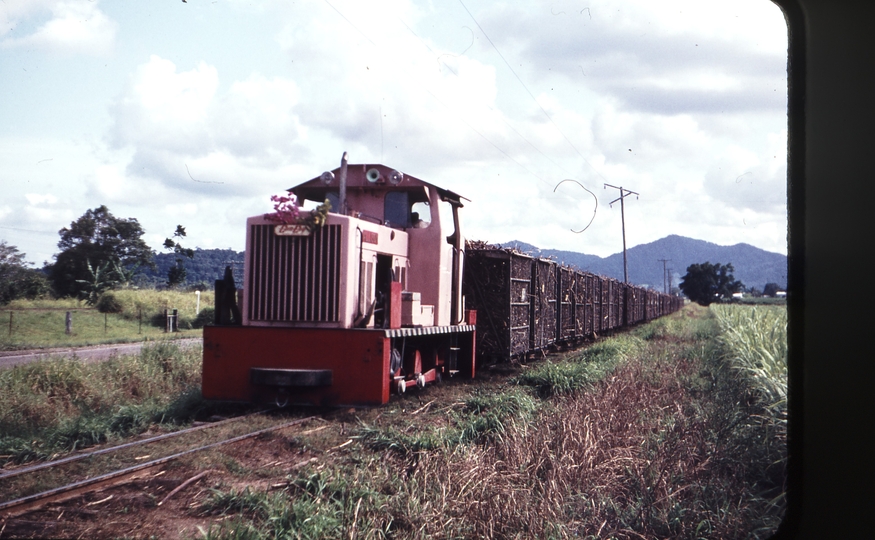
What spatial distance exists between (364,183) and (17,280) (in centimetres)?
2578

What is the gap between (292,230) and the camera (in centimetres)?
734

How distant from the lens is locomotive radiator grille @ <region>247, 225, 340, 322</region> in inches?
287

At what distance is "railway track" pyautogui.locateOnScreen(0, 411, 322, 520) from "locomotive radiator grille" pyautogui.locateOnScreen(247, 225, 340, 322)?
49.6 inches

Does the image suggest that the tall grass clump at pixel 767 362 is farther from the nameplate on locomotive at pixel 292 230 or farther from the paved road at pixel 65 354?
the paved road at pixel 65 354

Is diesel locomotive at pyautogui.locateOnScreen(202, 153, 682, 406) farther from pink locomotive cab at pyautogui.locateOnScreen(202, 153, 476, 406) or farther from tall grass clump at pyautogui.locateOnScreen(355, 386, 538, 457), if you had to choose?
tall grass clump at pyautogui.locateOnScreen(355, 386, 538, 457)

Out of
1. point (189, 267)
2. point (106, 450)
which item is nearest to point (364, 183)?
point (106, 450)

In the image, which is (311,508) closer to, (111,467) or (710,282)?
(111,467)

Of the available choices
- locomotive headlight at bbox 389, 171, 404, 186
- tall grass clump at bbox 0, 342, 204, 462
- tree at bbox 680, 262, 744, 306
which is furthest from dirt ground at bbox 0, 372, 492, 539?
tree at bbox 680, 262, 744, 306

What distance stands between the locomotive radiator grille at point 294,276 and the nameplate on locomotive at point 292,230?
56mm

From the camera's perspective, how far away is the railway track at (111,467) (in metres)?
4.05

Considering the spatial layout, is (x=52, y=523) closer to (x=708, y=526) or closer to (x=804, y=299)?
(x=708, y=526)

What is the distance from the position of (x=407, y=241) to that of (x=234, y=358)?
9.61ft

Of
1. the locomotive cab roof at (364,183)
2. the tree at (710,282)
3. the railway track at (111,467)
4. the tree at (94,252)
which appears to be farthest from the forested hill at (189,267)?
the tree at (710,282)

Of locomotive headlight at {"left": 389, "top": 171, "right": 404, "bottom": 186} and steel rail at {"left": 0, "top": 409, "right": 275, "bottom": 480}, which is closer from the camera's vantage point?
steel rail at {"left": 0, "top": 409, "right": 275, "bottom": 480}
